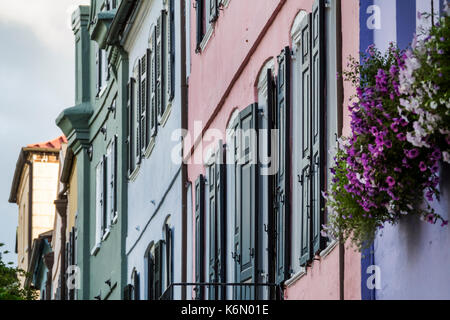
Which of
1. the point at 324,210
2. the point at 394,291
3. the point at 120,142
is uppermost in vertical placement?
the point at 120,142

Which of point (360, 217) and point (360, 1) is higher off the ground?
point (360, 1)

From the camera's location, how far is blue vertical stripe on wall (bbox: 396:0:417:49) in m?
10.5

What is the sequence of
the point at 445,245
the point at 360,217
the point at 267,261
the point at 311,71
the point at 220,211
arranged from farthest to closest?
the point at 220,211 → the point at 267,261 → the point at 311,71 → the point at 360,217 → the point at 445,245

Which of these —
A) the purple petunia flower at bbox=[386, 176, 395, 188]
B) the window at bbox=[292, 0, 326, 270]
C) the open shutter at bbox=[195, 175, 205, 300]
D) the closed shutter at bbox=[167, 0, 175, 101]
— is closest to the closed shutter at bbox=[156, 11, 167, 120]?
the closed shutter at bbox=[167, 0, 175, 101]

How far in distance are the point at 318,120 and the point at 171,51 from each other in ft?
32.6

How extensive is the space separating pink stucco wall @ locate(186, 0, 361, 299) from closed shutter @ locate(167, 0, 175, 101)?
1339 millimetres

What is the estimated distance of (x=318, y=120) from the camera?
1232 cm

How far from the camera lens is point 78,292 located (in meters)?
34.2

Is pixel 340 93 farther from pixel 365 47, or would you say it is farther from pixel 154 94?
pixel 154 94

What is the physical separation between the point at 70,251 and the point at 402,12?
89.3 feet

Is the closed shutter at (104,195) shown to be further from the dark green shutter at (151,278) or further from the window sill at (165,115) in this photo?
the window sill at (165,115)

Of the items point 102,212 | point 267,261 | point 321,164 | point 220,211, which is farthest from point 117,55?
point 321,164

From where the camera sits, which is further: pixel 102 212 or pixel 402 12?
pixel 102 212

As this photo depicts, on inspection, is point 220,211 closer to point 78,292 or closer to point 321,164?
point 321,164
